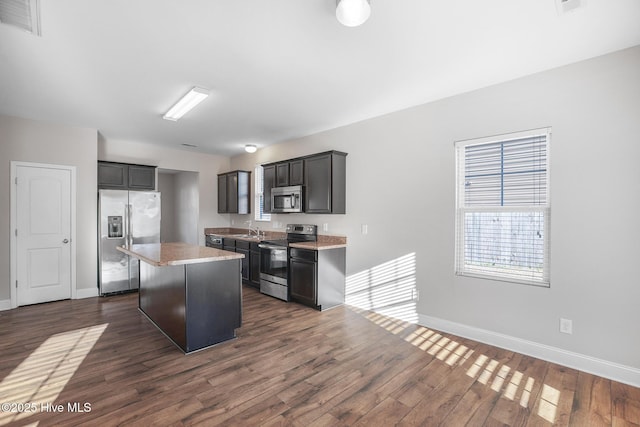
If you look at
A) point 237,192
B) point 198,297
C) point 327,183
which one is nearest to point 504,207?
point 327,183

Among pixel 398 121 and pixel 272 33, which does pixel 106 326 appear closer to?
pixel 272 33

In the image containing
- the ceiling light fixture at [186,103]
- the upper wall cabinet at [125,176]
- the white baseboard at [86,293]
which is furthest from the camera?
the upper wall cabinet at [125,176]

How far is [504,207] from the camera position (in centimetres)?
305

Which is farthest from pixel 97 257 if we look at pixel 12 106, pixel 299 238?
pixel 299 238

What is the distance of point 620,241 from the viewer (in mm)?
2438

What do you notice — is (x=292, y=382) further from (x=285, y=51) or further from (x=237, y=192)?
(x=237, y=192)

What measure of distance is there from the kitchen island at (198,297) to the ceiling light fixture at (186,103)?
5.88 ft

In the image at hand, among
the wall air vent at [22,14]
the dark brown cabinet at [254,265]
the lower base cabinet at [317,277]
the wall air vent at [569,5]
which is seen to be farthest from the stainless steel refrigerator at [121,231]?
the wall air vent at [569,5]

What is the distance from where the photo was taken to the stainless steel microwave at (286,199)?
4.91 metres

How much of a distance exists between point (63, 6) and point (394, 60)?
2.47 metres

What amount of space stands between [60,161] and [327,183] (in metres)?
4.13

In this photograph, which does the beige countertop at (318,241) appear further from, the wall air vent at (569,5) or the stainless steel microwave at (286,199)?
the wall air vent at (569,5)

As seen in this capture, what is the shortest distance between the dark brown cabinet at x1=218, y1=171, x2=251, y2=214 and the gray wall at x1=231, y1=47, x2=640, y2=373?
351cm

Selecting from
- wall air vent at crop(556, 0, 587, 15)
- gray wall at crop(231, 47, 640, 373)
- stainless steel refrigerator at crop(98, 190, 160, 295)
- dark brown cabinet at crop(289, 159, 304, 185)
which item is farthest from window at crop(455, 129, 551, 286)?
stainless steel refrigerator at crop(98, 190, 160, 295)
